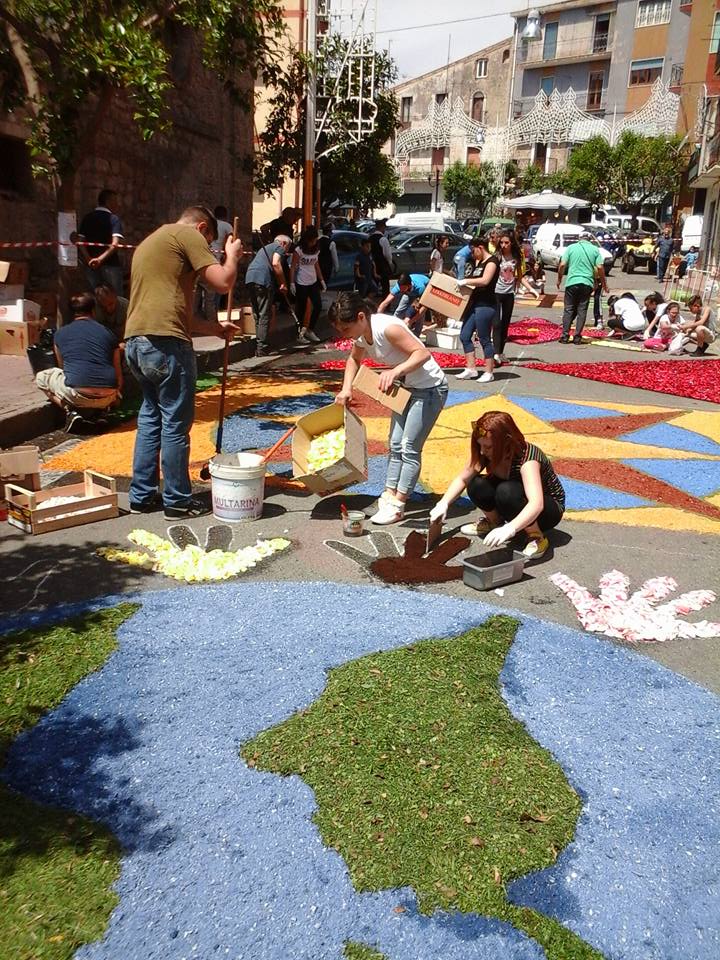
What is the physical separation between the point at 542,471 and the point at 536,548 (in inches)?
19.5

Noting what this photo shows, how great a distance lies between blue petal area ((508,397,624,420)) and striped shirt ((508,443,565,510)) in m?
3.91

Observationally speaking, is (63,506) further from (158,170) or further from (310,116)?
(310,116)

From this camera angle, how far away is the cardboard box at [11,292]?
10719mm

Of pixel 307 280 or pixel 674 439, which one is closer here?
pixel 674 439

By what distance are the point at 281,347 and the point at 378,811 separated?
1122 centimetres

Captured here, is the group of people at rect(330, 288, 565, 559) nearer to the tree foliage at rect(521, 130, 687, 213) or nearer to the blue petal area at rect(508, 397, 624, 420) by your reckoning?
the blue petal area at rect(508, 397, 624, 420)

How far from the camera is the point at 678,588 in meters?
5.08

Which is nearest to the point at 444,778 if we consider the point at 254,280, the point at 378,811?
the point at 378,811

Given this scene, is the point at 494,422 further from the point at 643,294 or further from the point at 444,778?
the point at 643,294

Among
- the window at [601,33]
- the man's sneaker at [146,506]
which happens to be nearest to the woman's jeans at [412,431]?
the man's sneaker at [146,506]

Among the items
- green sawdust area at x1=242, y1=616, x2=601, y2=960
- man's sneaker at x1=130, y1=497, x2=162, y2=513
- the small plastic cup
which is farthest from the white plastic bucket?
green sawdust area at x1=242, y1=616, x2=601, y2=960

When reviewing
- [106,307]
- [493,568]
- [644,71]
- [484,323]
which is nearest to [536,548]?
[493,568]

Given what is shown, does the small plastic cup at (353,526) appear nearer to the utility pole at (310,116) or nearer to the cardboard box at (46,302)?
the cardboard box at (46,302)

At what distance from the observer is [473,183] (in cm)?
6088
